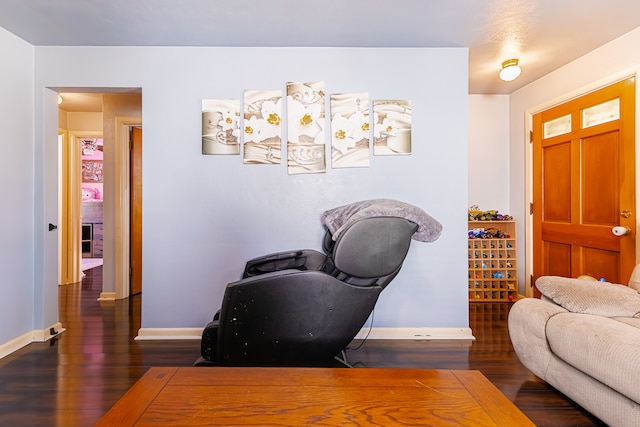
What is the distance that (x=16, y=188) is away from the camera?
253cm

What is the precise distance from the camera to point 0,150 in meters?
2.38

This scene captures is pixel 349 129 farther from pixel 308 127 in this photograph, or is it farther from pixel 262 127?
pixel 262 127

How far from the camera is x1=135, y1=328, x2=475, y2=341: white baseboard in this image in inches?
105

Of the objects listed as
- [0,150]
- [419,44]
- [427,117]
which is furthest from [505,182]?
[0,150]

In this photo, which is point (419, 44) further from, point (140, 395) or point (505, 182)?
point (140, 395)

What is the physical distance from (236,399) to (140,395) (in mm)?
287

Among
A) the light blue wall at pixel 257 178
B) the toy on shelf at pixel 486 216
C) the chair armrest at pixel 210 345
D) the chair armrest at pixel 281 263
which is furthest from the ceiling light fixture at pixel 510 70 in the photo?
the chair armrest at pixel 210 345

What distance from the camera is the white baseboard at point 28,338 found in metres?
2.38

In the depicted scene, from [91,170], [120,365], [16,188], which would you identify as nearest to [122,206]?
[16,188]

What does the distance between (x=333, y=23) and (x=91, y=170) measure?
7752 millimetres

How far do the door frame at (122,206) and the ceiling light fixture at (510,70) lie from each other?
376cm

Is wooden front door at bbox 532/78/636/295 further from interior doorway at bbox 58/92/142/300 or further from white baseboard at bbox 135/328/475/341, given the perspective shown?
interior doorway at bbox 58/92/142/300

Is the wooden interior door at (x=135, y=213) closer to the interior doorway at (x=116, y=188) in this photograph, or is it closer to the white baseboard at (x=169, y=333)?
the interior doorway at (x=116, y=188)

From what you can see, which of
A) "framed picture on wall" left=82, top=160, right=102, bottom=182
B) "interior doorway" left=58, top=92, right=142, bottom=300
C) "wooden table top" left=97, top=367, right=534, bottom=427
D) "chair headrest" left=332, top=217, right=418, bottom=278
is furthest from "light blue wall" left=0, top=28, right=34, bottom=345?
"framed picture on wall" left=82, top=160, right=102, bottom=182
